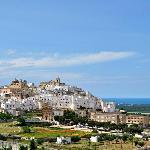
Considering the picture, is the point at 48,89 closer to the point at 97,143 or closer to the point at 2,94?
the point at 2,94

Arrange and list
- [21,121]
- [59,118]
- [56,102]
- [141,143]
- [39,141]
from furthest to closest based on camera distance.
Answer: [56,102] → [59,118] → [21,121] → [141,143] → [39,141]

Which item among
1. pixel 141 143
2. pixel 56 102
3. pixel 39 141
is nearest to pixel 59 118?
pixel 56 102

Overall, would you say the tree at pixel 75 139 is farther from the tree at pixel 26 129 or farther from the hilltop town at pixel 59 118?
the tree at pixel 26 129

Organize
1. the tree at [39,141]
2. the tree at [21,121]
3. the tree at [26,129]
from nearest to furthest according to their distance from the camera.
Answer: the tree at [39,141], the tree at [26,129], the tree at [21,121]

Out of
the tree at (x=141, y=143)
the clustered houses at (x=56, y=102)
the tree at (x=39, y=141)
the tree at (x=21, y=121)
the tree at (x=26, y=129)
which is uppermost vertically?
the clustered houses at (x=56, y=102)

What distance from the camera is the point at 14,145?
39.6 metres

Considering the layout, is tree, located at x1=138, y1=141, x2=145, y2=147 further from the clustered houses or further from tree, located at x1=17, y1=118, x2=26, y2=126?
the clustered houses

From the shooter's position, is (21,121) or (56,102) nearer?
(21,121)

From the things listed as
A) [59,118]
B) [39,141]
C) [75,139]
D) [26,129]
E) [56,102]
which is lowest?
[39,141]

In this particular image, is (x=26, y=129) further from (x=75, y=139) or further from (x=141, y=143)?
(x=141, y=143)

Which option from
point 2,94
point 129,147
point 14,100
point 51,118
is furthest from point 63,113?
point 129,147

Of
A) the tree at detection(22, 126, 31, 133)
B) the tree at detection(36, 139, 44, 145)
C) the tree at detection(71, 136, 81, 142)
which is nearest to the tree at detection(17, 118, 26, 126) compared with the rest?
the tree at detection(22, 126, 31, 133)

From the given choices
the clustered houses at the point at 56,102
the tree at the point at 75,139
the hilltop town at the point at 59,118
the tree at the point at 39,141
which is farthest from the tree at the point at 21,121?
the tree at the point at 39,141

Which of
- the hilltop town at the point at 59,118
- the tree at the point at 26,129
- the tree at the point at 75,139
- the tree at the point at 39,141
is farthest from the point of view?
the tree at the point at 26,129
